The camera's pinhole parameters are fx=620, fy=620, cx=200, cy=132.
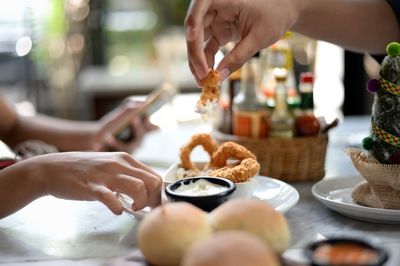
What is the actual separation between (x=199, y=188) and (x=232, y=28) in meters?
0.55

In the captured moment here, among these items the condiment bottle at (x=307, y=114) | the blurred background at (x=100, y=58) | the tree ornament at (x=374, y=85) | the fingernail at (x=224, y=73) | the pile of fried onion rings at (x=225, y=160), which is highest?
the tree ornament at (x=374, y=85)

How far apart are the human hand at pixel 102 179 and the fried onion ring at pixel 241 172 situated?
135mm

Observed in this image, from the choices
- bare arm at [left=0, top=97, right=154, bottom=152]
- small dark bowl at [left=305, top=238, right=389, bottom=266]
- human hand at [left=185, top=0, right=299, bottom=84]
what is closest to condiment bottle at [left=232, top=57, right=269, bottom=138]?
human hand at [left=185, top=0, right=299, bottom=84]

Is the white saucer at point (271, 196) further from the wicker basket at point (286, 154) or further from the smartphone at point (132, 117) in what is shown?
the smartphone at point (132, 117)

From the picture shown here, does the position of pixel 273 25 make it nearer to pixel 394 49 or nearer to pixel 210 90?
pixel 210 90

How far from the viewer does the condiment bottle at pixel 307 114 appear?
153cm

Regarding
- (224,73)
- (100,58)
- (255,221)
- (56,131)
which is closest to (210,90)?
(224,73)

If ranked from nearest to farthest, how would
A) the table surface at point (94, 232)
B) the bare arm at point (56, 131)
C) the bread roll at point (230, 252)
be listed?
the bread roll at point (230, 252), the table surface at point (94, 232), the bare arm at point (56, 131)

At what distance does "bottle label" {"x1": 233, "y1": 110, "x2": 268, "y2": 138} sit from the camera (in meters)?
1.54

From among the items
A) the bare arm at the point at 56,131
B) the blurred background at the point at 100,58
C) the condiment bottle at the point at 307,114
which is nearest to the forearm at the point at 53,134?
the bare arm at the point at 56,131

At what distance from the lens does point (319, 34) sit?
165 centimetres

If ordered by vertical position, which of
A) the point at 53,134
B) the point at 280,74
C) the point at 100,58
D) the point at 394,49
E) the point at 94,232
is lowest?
the point at 100,58

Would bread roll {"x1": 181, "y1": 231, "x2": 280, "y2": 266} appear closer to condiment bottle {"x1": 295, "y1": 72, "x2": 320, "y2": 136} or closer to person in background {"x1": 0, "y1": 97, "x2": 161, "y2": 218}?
person in background {"x1": 0, "y1": 97, "x2": 161, "y2": 218}

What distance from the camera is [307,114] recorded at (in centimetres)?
155
